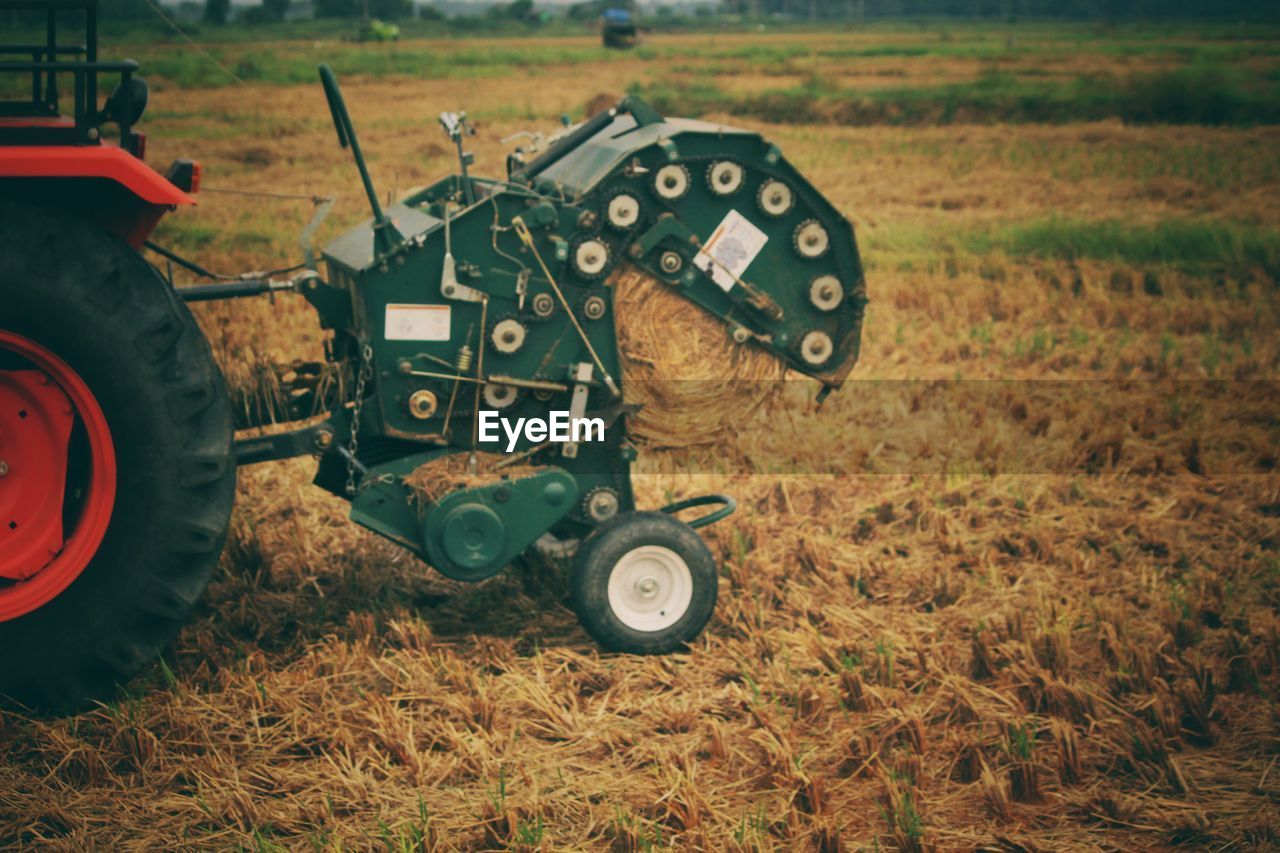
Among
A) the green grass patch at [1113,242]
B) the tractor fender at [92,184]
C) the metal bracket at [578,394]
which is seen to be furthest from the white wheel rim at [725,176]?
the green grass patch at [1113,242]

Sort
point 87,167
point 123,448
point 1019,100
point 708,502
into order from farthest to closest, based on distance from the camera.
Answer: point 1019,100
point 708,502
point 123,448
point 87,167

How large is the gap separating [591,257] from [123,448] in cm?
166

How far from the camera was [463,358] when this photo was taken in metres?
4.21

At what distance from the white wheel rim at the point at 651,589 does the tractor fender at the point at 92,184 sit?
1.91m

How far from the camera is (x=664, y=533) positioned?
14.3 ft

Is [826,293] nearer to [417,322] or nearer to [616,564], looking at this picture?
A: [616,564]

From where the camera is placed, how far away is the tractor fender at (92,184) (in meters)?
3.45

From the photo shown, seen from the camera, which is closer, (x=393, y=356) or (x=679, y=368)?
(x=393, y=356)

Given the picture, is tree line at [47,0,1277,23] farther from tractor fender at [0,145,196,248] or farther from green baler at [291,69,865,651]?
tractor fender at [0,145,196,248]

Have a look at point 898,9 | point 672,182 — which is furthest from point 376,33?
→ point 898,9

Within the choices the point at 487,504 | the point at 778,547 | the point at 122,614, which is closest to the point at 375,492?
the point at 487,504

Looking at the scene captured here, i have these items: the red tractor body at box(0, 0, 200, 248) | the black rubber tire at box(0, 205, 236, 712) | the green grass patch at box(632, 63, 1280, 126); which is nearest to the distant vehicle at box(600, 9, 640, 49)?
the green grass patch at box(632, 63, 1280, 126)

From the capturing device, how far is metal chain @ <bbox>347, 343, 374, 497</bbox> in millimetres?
4203

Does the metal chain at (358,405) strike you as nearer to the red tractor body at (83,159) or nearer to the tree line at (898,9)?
the red tractor body at (83,159)
